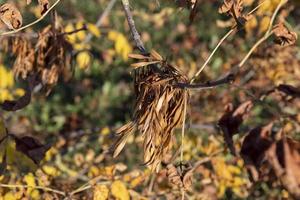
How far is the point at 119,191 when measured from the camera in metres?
1.87

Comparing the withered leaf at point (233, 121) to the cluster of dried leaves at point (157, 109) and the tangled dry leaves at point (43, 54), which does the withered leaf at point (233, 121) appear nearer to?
the cluster of dried leaves at point (157, 109)

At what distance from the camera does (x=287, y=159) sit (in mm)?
1329

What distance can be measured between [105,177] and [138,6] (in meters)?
3.85

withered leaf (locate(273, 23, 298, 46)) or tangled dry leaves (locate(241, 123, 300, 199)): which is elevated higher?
withered leaf (locate(273, 23, 298, 46))

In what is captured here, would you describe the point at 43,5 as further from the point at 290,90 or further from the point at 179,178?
the point at 290,90

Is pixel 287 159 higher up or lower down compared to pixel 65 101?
lower down

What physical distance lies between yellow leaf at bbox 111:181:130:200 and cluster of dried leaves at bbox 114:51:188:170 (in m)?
0.44

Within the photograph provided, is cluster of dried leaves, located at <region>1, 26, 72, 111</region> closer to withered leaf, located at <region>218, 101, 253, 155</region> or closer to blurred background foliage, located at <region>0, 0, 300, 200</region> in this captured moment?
blurred background foliage, located at <region>0, 0, 300, 200</region>

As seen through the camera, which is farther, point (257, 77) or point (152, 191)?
point (257, 77)

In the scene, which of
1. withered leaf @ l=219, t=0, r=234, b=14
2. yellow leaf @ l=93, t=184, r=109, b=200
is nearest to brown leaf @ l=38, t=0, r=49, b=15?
withered leaf @ l=219, t=0, r=234, b=14

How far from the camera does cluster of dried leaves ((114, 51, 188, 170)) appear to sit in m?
1.37

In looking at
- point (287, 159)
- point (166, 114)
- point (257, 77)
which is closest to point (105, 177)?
point (166, 114)

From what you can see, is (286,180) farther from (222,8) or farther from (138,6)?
(138,6)

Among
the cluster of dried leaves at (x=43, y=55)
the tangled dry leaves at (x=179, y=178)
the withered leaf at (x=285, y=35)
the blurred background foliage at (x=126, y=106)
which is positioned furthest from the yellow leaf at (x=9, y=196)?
the withered leaf at (x=285, y=35)
